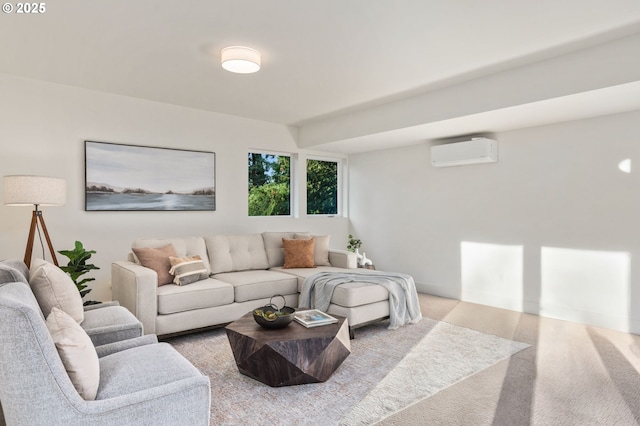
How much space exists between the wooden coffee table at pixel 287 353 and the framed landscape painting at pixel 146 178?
2554 millimetres

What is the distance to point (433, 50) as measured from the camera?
3137 mm

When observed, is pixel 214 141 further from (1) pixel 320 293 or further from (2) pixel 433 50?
(2) pixel 433 50

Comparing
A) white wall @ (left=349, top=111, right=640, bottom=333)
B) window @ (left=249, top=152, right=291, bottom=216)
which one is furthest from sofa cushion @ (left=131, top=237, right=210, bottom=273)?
white wall @ (left=349, top=111, right=640, bottom=333)

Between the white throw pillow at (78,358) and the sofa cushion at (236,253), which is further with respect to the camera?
the sofa cushion at (236,253)

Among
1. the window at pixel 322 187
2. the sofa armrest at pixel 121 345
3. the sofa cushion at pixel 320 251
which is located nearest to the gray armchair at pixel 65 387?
the sofa armrest at pixel 121 345

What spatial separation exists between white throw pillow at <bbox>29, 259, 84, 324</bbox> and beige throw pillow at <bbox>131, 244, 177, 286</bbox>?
144cm

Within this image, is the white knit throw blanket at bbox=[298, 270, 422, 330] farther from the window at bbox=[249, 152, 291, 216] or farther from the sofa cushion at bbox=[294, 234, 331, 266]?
the window at bbox=[249, 152, 291, 216]

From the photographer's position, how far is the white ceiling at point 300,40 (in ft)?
8.25

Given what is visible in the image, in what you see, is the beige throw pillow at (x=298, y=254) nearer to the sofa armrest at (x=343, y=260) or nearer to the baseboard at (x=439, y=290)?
the sofa armrest at (x=343, y=260)

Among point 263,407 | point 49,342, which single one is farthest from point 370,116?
point 49,342

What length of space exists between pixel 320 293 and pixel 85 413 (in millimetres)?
2589

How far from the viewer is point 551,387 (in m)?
2.56

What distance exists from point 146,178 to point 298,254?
2.00 meters

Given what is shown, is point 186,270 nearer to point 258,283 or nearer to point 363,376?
point 258,283
